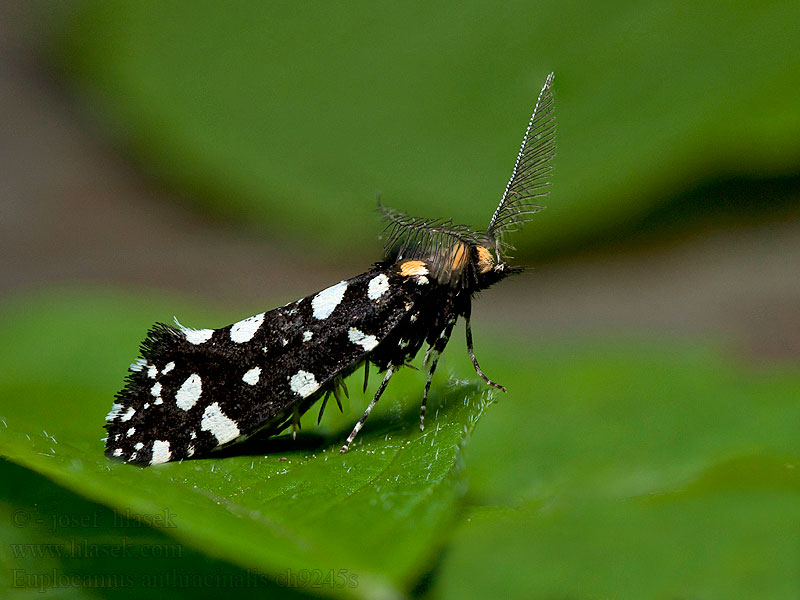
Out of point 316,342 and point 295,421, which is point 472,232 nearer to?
point 316,342

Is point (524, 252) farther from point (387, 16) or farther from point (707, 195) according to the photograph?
point (387, 16)

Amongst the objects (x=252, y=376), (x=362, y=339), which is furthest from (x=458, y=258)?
(x=252, y=376)

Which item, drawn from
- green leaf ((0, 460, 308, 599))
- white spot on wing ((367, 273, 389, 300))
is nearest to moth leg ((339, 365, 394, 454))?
white spot on wing ((367, 273, 389, 300))

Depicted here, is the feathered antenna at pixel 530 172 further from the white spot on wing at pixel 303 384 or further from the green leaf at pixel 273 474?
the white spot on wing at pixel 303 384

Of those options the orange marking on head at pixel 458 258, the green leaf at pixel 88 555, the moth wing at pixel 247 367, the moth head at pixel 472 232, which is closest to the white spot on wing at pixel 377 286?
the moth wing at pixel 247 367

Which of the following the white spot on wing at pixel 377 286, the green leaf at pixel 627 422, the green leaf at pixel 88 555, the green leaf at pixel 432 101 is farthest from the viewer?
the green leaf at pixel 432 101

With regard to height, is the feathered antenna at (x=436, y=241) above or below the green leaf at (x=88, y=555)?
above

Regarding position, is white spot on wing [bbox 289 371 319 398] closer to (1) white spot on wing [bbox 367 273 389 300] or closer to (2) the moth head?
(1) white spot on wing [bbox 367 273 389 300]

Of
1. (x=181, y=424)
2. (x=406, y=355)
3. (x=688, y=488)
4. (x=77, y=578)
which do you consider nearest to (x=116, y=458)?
(x=181, y=424)
